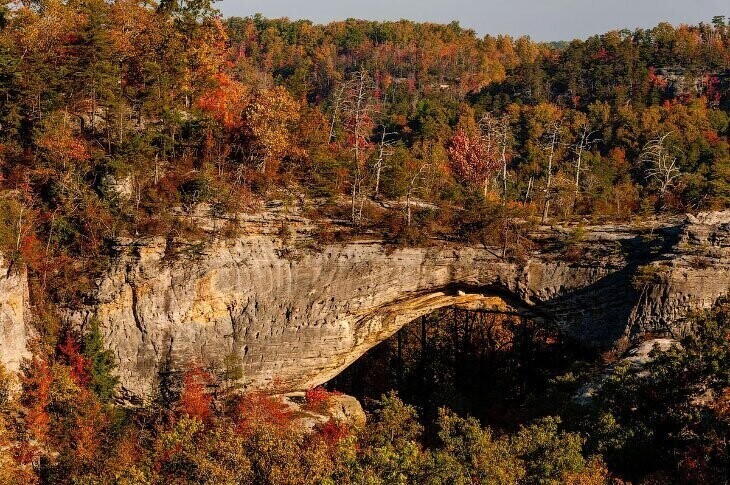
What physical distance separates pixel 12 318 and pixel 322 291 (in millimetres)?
10821

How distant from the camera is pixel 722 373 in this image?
18.2 m

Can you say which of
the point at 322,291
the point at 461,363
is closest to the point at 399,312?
the point at 322,291

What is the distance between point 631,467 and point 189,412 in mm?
15159

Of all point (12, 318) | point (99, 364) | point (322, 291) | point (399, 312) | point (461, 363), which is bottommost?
point (461, 363)

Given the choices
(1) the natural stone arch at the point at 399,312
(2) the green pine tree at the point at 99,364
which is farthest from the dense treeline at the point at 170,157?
(1) the natural stone arch at the point at 399,312

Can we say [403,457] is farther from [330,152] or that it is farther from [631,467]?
[330,152]

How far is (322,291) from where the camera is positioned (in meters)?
26.2

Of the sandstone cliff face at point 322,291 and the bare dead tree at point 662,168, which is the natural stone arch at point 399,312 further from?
the bare dead tree at point 662,168

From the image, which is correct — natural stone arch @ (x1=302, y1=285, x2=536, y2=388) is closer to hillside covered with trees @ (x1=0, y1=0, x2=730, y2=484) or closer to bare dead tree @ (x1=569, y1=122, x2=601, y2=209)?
hillside covered with trees @ (x1=0, y1=0, x2=730, y2=484)

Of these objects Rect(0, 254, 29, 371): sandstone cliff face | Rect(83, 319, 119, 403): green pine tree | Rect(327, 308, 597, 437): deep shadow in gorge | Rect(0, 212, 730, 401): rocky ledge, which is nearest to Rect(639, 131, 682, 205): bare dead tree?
Rect(0, 212, 730, 401): rocky ledge

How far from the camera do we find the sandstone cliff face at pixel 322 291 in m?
24.6

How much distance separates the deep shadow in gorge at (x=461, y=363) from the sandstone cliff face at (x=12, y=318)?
57.7 feet

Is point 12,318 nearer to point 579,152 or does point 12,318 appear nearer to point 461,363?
point 579,152

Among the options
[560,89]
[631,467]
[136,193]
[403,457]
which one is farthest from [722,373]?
[560,89]
